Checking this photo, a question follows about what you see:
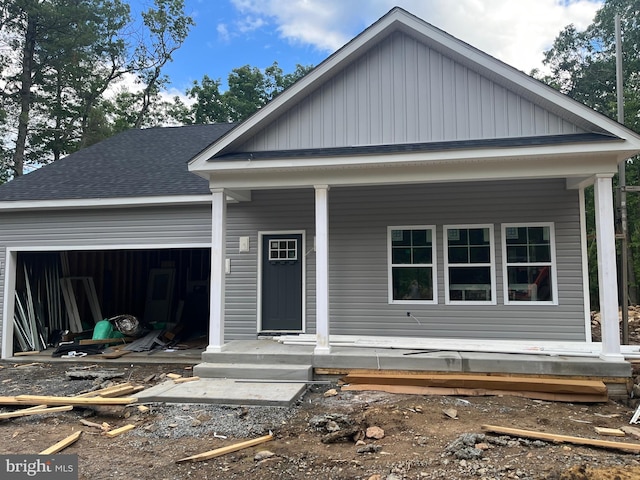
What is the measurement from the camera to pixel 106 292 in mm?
11227

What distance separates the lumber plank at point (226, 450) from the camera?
374 cm

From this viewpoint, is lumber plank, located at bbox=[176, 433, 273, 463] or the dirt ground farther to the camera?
lumber plank, located at bbox=[176, 433, 273, 463]

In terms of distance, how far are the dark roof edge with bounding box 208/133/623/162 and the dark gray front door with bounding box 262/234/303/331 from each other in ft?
6.19

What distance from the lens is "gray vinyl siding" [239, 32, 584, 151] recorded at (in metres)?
6.38

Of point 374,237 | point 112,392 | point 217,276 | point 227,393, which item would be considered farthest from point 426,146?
Answer: point 112,392

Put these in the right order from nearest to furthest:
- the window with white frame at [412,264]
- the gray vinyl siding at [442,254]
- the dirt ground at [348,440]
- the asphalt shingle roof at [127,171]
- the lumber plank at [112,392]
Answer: the dirt ground at [348,440]
the lumber plank at [112,392]
the gray vinyl siding at [442,254]
the window with white frame at [412,264]
the asphalt shingle roof at [127,171]

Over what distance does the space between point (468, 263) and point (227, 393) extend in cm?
455

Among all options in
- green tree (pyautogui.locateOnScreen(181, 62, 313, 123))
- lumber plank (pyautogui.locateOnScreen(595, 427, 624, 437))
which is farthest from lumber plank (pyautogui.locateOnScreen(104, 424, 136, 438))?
green tree (pyautogui.locateOnScreen(181, 62, 313, 123))

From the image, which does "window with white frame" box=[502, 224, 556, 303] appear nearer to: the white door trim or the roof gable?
the roof gable

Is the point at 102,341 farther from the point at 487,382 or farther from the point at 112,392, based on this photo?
the point at 487,382

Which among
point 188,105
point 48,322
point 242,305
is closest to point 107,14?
point 188,105

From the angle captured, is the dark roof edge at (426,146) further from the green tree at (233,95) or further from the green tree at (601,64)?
the green tree at (233,95)

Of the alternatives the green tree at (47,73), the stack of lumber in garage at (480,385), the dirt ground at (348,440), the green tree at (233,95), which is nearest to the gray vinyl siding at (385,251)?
the stack of lumber in garage at (480,385)

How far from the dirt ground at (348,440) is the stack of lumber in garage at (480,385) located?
0.16 metres
